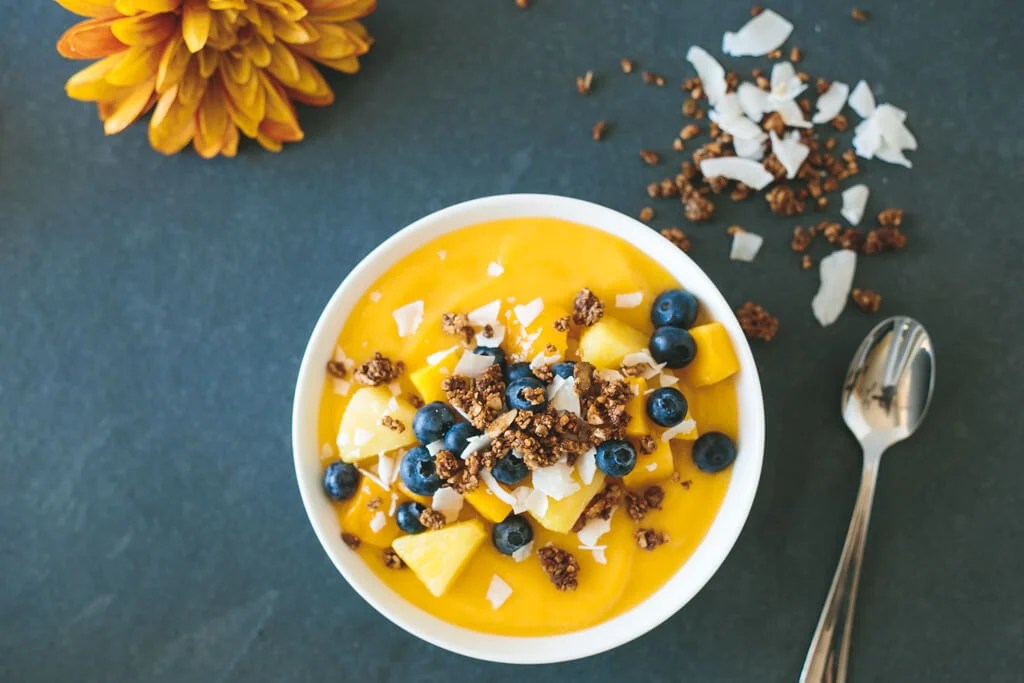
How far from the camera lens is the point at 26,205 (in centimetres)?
185

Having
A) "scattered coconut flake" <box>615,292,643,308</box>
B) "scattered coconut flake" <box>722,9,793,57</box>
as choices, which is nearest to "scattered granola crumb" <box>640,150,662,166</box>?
"scattered coconut flake" <box>722,9,793,57</box>

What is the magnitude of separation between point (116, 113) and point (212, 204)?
25 centimetres

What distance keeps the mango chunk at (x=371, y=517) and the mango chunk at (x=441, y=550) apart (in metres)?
0.04

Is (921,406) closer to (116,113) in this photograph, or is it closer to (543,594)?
(543,594)

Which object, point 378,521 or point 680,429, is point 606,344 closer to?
point 680,429

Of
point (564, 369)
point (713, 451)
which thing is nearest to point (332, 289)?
point (564, 369)

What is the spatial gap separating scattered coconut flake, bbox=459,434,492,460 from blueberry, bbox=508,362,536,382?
0.11 m

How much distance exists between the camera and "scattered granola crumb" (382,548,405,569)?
155cm

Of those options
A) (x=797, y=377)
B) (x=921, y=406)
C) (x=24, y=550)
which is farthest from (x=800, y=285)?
(x=24, y=550)

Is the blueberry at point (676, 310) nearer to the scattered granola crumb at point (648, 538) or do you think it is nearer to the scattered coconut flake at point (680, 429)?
the scattered coconut flake at point (680, 429)

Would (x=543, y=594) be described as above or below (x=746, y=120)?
below

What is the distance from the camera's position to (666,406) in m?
1.40

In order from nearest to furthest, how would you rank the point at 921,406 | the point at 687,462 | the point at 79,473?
1. the point at 687,462
2. the point at 921,406
3. the point at 79,473

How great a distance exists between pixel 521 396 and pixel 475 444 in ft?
0.35
